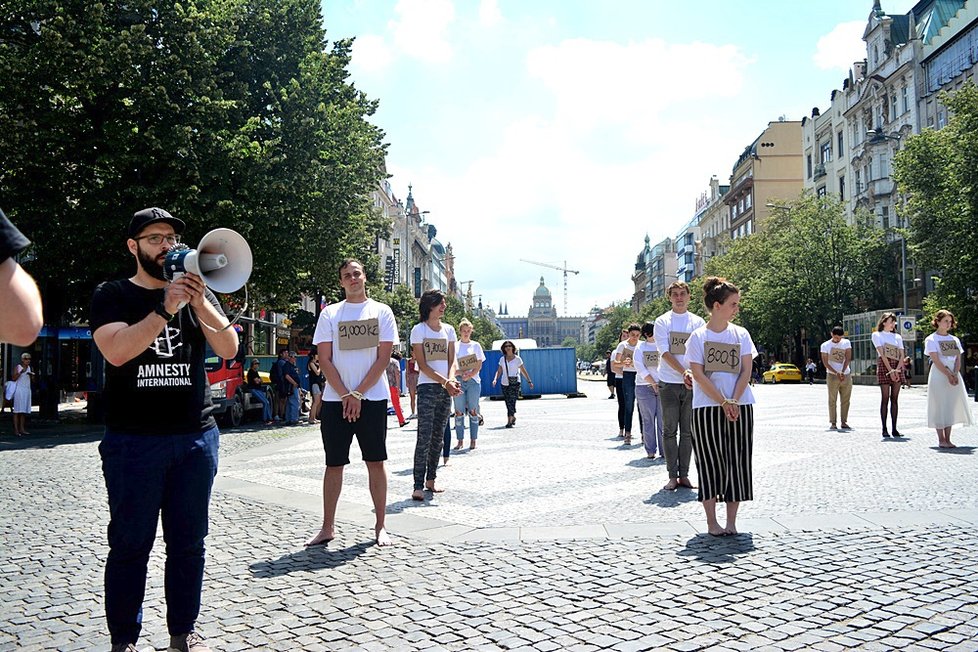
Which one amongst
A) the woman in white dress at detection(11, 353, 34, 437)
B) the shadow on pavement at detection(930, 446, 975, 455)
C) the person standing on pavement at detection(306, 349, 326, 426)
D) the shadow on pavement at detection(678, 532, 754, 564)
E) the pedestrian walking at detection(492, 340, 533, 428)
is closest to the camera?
the shadow on pavement at detection(678, 532, 754, 564)

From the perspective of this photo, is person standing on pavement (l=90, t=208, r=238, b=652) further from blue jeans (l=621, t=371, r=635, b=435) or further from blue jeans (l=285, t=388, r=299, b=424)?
blue jeans (l=285, t=388, r=299, b=424)

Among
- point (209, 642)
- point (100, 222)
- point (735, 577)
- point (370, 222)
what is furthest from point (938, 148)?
point (209, 642)

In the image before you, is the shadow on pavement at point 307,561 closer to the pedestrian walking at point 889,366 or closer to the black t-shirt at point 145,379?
the black t-shirt at point 145,379

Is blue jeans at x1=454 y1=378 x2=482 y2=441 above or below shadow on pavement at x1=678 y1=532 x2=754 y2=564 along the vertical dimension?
above

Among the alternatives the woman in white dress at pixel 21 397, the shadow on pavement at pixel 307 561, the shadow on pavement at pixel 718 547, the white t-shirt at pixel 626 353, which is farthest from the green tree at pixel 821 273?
the shadow on pavement at pixel 307 561

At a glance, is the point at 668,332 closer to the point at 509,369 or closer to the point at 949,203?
the point at 509,369

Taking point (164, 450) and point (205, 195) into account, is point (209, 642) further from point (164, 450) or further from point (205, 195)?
point (205, 195)

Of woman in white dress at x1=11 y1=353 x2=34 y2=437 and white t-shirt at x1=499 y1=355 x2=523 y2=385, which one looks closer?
woman in white dress at x1=11 y1=353 x2=34 y2=437

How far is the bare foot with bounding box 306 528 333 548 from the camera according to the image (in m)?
5.88

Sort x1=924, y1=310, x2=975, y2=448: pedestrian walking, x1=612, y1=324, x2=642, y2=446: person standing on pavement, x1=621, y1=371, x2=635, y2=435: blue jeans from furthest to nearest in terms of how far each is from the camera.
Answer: x1=621, y1=371, x2=635, y2=435: blue jeans
x1=612, y1=324, x2=642, y2=446: person standing on pavement
x1=924, y1=310, x2=975, y2=448: pedestrian walking

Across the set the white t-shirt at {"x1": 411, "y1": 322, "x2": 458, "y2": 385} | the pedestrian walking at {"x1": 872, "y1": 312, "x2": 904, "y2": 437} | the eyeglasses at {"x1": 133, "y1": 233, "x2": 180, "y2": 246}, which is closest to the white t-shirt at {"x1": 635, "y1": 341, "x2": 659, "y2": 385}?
the white t-shirt at {"x1": 411, "y1": 322, "x2": 458, "y2": 385}

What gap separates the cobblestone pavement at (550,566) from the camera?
390 cm

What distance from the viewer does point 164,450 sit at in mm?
3451

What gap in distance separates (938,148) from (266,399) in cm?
2939
